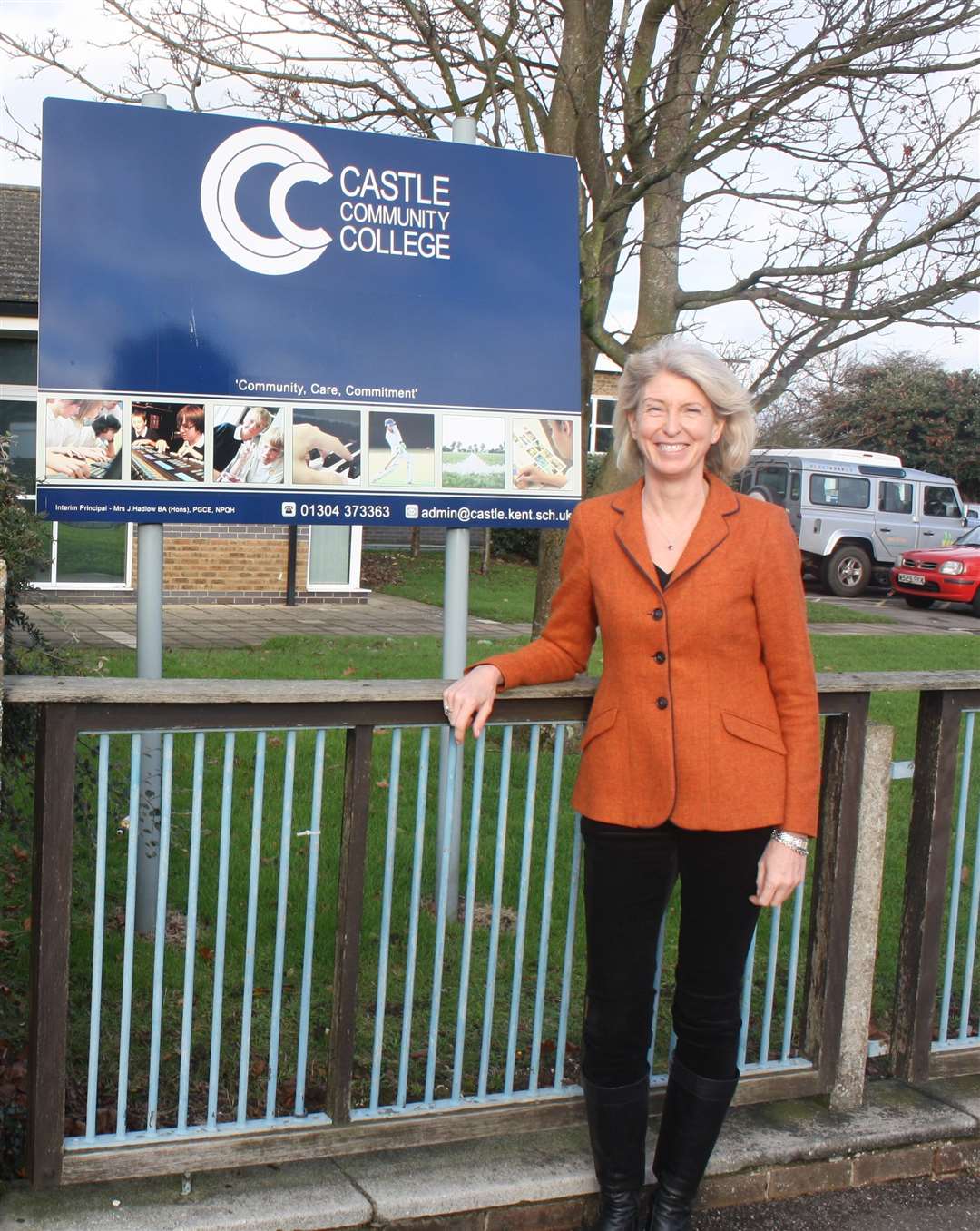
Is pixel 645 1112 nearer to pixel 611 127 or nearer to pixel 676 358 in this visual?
pixel 676 358

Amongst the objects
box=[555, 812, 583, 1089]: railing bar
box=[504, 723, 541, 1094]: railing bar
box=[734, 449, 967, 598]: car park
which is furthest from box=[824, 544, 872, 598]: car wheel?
box=[504, 723, 541, 1094]: railing bar

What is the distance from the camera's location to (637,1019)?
10.3 feet

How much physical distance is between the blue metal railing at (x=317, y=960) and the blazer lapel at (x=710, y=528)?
0.60 metres

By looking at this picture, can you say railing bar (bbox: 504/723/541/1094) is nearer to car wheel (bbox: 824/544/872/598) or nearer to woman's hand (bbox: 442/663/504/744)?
woman's hand (bbox: 442/663/504/744)

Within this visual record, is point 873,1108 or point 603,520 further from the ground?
point 603,520

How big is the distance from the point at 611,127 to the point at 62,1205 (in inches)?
231

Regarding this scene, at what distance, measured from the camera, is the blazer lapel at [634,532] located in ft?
9.90

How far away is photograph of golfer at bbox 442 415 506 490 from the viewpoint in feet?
15.2

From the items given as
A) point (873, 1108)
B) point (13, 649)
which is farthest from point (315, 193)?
point (873, 1108)

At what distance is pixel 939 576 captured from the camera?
22266mm

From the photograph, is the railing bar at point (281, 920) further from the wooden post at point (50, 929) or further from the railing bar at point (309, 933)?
the wooden post at point (50, 929)

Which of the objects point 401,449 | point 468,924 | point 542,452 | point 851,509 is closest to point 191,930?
point 468,924

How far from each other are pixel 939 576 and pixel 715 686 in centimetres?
2046

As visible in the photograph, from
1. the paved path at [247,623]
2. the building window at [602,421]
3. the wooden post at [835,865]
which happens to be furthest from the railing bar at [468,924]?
the building window at [602,421]
